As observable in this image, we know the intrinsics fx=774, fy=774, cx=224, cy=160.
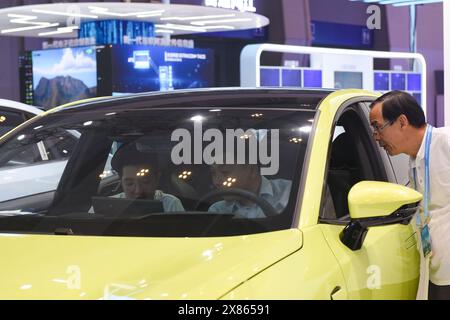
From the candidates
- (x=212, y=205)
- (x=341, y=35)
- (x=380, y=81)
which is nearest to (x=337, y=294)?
(x=212, y=205)

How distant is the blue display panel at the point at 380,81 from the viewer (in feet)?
55.9

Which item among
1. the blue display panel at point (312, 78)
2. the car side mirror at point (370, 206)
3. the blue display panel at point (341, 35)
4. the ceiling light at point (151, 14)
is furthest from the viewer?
the blue display panel at point (341, 35)

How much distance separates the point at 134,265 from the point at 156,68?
1127cm

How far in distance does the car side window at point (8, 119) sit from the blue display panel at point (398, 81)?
1202cm

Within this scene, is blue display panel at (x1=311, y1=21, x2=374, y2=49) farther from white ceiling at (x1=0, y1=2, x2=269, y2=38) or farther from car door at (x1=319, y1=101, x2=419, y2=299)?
car door at (x1=319, y1=101, x2=419, y2=299)

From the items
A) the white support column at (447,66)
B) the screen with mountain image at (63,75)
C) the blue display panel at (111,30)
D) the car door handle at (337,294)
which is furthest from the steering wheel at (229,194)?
the blue display panel at (111,30)

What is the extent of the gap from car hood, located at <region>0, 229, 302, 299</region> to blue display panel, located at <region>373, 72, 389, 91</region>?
1501 cm

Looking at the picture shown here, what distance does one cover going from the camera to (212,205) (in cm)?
275

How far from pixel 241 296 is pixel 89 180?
1.44 meters

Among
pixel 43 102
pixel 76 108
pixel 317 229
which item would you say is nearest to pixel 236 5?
pixel 43 102

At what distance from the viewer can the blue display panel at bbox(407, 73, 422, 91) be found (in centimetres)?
1738

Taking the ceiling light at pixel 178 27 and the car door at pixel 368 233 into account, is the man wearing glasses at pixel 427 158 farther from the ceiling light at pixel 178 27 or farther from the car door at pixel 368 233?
the ceiling light at pixel 178 27

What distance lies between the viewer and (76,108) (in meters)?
3.33
